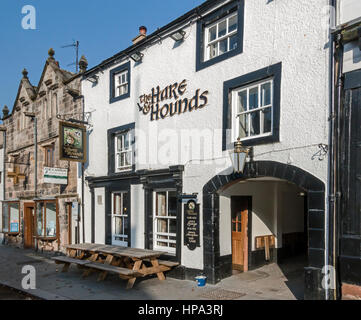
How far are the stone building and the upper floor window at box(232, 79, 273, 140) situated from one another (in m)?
7.67

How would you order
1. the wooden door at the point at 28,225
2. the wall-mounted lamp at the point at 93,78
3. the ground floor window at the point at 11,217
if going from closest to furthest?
the wall-mounted lamp at the point at 93,78 < the wooden door at the point at 28,225 < the ground floor window at the point at 11,217

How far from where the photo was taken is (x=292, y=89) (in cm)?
707

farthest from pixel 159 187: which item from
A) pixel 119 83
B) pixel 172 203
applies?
pixel 119 83

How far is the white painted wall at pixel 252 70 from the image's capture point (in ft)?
22.0

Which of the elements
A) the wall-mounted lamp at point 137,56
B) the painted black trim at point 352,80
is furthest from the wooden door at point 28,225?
the painted black trim at point 352,80

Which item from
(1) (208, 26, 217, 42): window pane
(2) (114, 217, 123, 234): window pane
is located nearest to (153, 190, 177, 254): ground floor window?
(2) (114, 217, 123, 234): window pane

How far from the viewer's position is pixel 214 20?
8898mm

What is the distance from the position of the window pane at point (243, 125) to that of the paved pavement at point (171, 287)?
12.3 feet

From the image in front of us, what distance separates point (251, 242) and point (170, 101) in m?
4.85

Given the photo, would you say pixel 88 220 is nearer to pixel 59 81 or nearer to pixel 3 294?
pixel 3 294

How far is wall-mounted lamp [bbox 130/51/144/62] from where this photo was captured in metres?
10.9

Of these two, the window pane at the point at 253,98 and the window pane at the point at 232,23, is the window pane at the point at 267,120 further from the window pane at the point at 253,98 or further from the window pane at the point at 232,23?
the window pane at the point at 232,23

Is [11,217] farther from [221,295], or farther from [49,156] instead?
[221,295]
